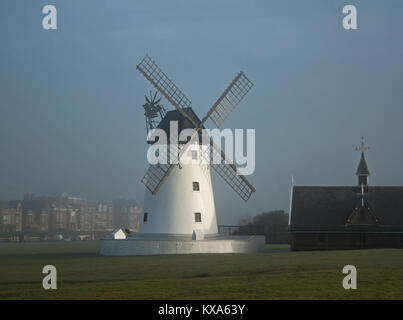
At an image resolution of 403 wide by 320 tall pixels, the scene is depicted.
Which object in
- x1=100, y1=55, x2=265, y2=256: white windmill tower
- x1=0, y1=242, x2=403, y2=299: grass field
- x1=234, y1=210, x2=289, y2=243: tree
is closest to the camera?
x1=0, y1=242, x2=403, y2=299: grass field

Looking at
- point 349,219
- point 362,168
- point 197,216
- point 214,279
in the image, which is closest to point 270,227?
point 362,168

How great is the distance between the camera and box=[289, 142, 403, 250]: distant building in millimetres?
40062

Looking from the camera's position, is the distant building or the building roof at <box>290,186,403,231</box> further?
the building roof at <box>290,186,403,231</box>

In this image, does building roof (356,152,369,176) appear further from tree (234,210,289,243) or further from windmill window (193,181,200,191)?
tree (234,210,289,243)

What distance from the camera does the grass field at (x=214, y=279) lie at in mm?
18188

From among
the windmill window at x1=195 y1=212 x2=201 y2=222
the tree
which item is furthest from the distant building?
the tree

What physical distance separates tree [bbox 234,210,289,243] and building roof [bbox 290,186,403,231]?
522 inches

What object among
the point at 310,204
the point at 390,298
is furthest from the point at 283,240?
the point at 390,298

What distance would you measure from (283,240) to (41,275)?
115 feet

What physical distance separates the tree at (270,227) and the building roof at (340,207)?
13.3 metres

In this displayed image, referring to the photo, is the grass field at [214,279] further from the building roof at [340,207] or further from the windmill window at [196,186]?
the building roof at [340,207]

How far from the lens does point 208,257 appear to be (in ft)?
108

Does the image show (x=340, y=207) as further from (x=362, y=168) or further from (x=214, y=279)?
(x=214, y=279)
